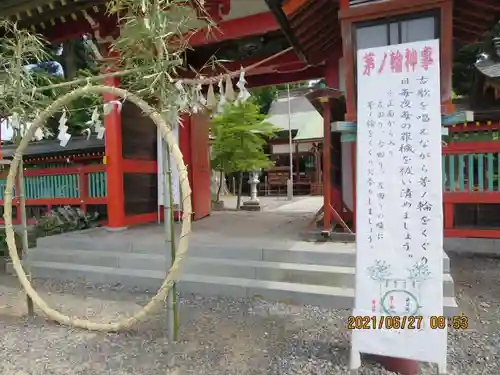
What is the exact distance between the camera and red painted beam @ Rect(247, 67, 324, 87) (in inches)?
289

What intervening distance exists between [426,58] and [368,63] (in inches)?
13.8

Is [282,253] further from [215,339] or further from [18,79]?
[18,79]

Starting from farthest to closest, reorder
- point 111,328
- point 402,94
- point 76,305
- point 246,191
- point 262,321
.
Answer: point 246,191 → point 76,305 → point 262,321 → point 111,328 → point 402,94

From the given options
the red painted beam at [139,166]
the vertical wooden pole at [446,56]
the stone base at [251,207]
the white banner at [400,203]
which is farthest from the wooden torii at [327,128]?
the stone base at [251,207]

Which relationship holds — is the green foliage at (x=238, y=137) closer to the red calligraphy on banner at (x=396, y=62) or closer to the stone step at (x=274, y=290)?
the stone step at (x=274, y=290)

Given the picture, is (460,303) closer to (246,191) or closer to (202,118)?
(202,118)

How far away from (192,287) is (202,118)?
4789 millimetres

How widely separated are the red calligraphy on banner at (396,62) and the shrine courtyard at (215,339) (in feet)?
6.78

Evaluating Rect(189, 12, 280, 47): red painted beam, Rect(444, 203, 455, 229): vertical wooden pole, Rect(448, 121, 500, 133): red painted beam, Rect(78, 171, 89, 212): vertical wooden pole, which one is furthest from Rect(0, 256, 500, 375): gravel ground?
Rect(189, 12, 280, 47): red painted beam

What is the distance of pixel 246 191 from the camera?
70.7ft

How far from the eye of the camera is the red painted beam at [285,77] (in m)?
7.34

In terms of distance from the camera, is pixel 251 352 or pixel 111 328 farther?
pixel 111 328

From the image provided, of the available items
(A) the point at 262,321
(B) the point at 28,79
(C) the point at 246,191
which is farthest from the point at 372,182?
(C) the point at 246,191

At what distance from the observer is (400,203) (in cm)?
233
